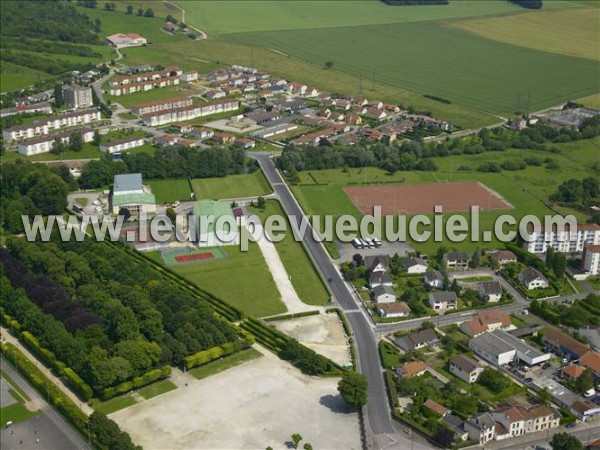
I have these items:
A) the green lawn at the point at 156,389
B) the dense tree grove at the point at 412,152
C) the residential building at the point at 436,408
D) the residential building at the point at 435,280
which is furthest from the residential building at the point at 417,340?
the dense tree grove at the point at 412,152

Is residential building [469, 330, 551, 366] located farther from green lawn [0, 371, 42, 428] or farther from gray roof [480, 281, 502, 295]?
green lawn [0, 371, 42, 428]

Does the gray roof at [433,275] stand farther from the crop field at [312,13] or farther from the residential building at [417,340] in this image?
the crop field at [312,13]

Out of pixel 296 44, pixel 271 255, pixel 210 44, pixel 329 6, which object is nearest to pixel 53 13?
pixel 210 44

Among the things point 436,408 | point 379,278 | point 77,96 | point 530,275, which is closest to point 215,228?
point 379,278

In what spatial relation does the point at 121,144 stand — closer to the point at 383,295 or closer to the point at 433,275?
the point at 433,275

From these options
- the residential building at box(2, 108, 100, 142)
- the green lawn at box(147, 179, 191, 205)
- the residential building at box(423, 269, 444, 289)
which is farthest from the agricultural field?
the residential building at box(2, 108, 100, 142)
